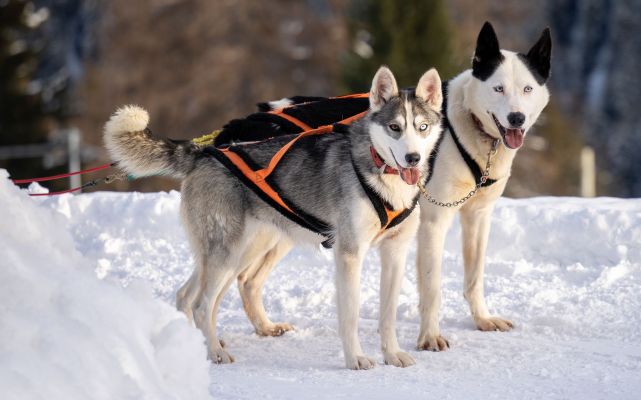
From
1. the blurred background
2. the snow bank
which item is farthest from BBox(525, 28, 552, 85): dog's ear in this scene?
the blurred background

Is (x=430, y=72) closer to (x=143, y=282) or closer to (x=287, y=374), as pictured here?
(x=287, y=374)

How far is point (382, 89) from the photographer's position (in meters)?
6.36

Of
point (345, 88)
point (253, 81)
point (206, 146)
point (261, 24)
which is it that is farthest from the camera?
point (261, 24)

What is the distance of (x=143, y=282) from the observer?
4902mm

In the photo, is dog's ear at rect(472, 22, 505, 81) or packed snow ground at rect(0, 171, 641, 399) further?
dog's ear at rect(472, 22, 505, 81)

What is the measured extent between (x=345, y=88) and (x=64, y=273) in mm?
29993

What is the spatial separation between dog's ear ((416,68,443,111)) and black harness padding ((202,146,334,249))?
0.94 m

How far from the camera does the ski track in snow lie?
5945mm

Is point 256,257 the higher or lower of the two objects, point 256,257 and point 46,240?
the lower

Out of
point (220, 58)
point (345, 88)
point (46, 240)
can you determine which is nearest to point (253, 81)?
point (220, 58)

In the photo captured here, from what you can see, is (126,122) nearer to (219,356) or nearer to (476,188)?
(219,356)

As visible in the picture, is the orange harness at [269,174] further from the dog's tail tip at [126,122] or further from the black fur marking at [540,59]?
the black fur marking at [540,59]

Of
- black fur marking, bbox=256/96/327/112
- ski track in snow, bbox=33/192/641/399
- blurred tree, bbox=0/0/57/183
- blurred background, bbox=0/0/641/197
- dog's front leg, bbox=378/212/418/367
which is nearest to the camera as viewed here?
ski track in snow, bbox=33/192/641/399

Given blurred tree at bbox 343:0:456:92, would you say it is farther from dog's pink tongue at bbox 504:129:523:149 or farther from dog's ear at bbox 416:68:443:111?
dog's ear at bbox 416:68:443:111
